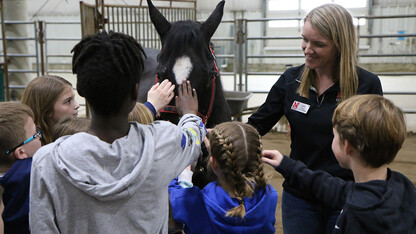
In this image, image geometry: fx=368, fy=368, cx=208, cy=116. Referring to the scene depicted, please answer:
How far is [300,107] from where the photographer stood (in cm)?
167

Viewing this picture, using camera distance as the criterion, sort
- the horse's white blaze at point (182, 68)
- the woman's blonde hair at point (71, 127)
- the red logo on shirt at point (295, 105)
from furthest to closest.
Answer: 1. the horse's white blaze at point (182, 68)
2. the red logo on shirt at point (295, 105)
3. the woman's blonde hair at point (71, 127)

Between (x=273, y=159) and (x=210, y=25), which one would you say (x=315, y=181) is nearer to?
(x=273, y=159)

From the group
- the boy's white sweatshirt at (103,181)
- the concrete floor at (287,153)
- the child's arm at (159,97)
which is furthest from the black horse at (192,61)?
the concrete floor at (287,153)

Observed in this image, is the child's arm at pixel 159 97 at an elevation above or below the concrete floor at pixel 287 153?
above

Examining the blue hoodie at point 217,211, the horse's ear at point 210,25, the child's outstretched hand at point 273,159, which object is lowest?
the blue hoodie at point 217,211

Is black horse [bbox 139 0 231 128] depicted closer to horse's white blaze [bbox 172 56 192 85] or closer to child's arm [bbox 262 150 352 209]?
horse's white blaze [bbox 172 56 192 85]

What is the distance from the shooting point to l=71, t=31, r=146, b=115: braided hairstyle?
94 cm

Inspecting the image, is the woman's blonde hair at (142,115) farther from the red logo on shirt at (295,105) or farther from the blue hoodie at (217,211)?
the red logo on shirt at (295,105)

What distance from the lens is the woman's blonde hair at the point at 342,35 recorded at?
1.55 m

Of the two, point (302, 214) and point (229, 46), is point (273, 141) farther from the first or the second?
point (229, 46)

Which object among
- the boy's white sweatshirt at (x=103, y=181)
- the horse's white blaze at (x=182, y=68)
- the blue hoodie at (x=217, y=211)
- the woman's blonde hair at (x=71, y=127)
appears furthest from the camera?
the horse's white blaze at (x=182, y=68)

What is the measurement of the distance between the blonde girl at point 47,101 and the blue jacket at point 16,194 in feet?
1.62

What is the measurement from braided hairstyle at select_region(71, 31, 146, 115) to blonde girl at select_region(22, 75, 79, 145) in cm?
78

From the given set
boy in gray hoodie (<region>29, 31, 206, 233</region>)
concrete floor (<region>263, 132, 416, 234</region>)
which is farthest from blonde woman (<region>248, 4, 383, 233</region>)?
concrete floor (<region>263, 132, 416, 234</region>)
